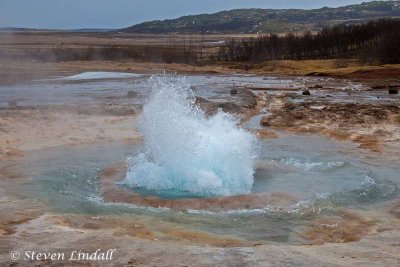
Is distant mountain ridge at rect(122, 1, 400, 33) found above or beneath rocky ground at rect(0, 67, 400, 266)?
above

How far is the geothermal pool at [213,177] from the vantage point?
6.85 m

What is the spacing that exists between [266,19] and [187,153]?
162 metres

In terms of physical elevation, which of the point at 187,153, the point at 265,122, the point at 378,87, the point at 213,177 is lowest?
the point at 378,87

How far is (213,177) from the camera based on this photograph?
8273mm

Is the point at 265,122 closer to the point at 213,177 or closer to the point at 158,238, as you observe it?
the point at 213,177

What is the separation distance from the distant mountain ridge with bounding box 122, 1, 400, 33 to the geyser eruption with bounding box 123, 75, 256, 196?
13386cm

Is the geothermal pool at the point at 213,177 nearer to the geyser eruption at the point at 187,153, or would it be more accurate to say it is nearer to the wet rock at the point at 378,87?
the geyser eruption at the point at 187,153

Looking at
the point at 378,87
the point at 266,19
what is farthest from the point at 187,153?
the point at 266,19

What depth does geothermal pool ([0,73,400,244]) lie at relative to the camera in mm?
6848

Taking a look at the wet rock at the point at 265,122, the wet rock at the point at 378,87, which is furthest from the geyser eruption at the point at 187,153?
the wet rock at the point at 378,87

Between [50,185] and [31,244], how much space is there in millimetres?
3008

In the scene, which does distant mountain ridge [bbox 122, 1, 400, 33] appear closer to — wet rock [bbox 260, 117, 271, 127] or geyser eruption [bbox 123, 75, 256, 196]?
wet rock [bbox 260, 117, 271, 127]

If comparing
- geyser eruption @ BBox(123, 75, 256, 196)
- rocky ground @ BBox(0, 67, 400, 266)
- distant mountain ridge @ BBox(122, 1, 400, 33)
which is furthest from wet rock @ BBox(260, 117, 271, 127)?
distant mountain ridge @ BBox(122, 1, 400, 33)

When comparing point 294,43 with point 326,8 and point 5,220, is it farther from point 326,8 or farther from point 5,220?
point 326,8
